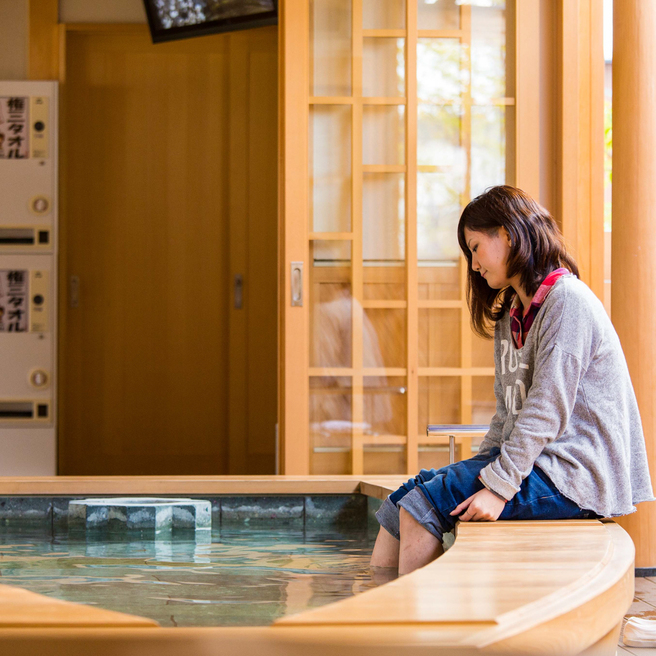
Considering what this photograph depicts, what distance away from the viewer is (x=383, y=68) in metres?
3.09

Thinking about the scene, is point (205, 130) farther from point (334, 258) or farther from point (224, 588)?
point (224, 588)

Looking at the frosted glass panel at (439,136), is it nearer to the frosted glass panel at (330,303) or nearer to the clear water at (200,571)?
the frosted glass panel at (330,303)

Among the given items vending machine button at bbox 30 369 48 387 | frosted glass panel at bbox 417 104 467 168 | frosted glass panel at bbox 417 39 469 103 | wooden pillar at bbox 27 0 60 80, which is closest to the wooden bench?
frosted glass panel at bbox 417 104 467 168

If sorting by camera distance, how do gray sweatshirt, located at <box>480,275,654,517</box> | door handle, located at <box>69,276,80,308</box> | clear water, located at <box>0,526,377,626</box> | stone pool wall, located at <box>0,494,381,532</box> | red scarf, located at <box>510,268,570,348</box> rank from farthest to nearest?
1. door handle, located at <box>69,276,80,308</box>
2. stone pool wall, located at <box>0,494,381,532</box>
3. red scarf, located at <box>510,268,570,348</box>
4. gray sweatshirt, located at <box>480,275,654,517</box>
5. clear water, located at <box>0,526,377,626</box>

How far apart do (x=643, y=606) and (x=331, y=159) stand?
1.96 meters

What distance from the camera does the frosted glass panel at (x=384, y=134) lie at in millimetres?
3096

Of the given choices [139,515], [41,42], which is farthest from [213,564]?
[41,42]

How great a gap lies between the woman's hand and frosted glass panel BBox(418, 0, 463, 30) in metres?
2.19

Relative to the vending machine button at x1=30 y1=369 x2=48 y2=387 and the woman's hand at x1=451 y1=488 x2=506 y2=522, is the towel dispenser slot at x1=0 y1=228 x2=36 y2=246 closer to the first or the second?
the vending machine button at x1=30 y1=369 x2=48 y2=387

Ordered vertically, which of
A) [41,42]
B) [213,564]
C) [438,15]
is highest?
[41,42]

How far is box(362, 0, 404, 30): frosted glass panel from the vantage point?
3.09 meters

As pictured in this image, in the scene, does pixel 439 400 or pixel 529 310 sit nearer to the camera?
pixel 529 310

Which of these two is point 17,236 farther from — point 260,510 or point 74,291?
point 260,510

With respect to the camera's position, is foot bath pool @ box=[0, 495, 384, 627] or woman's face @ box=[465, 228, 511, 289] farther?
woman's face @ box=[465, 228, 511, 289]
